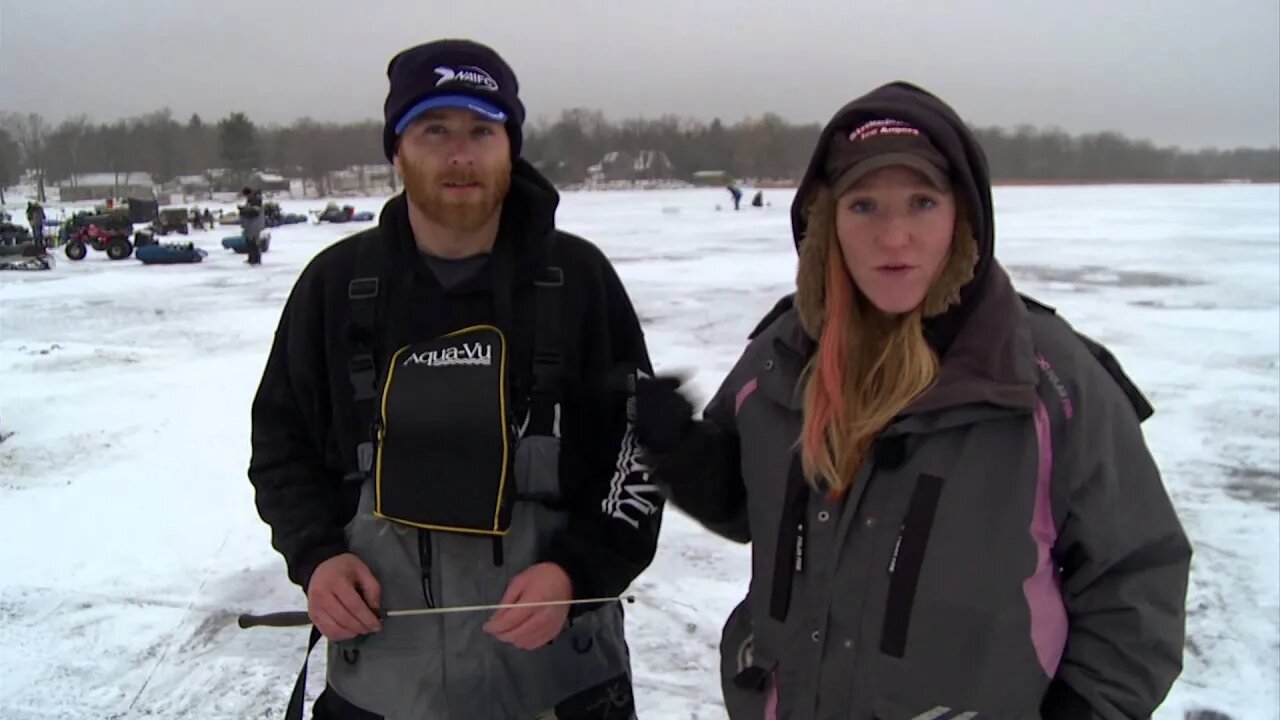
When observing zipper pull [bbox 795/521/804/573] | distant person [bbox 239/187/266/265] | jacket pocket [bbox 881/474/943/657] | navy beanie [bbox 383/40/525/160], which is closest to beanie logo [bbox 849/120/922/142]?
jacket pocket [bbox 881/474/943/657]

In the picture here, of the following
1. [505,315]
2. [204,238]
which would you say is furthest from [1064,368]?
[204,238]

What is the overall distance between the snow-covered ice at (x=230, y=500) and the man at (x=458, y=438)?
0.37 meters

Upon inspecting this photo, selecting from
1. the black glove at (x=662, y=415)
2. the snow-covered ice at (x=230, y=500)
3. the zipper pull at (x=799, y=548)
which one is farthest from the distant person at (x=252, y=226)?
the zipper pull at (x=799, y=548)

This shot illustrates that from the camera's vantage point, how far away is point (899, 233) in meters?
1.64

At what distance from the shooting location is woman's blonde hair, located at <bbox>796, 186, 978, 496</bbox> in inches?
66.3

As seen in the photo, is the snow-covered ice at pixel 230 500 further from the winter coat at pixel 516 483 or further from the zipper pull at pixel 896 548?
the zipper pull at pixel 896 548

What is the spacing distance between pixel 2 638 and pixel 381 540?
9.88 ft

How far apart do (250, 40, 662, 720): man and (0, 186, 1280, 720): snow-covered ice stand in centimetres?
37

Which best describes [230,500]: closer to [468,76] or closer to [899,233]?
[468,76]

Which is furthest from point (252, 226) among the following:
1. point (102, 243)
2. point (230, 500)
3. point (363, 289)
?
point (363, 289)

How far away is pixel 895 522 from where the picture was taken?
1.63 meters

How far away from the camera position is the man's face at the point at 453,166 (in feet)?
6.73

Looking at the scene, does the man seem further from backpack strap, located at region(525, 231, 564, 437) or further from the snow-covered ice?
the snow-covered ice

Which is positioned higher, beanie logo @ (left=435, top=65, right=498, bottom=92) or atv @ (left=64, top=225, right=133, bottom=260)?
beanie logo @ (left=435, top=65, right=498, bottom=92)
